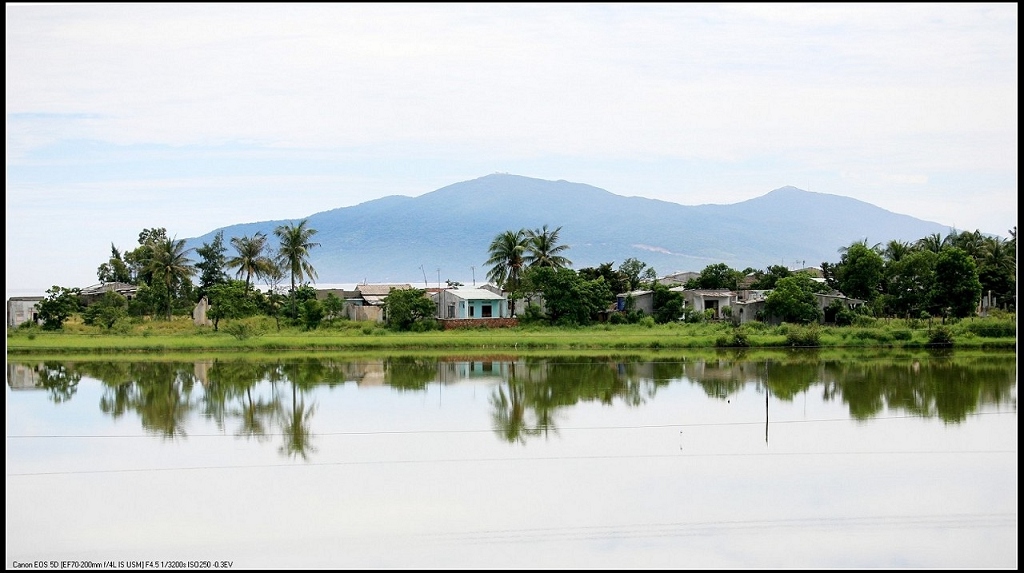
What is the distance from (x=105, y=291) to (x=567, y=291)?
18837 mm

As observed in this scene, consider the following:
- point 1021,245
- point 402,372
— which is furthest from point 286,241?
point 1021,245

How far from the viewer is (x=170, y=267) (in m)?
34.2

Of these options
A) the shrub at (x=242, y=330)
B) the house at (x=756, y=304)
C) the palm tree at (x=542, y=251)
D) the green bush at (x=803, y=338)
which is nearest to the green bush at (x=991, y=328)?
the green bush at (x=803, y=338)

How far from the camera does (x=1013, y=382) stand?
17.9 meters

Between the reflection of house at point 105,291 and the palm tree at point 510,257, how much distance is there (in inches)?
545

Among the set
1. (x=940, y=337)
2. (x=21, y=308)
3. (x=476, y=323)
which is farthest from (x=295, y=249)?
(x=940, y=337)

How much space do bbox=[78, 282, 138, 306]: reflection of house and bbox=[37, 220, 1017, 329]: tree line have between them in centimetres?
230

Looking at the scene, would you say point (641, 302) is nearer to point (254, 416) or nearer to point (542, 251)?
point (542, 251)

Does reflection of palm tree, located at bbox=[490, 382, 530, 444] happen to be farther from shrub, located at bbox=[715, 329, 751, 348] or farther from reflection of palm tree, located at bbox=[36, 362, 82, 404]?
shrub, located at bbox=[715, 329, 751, 348]

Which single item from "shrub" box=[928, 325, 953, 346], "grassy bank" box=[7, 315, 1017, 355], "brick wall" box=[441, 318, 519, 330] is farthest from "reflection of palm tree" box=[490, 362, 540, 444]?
"shrub" box=[928, 325, 953, 346]

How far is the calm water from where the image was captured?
858 centimetres

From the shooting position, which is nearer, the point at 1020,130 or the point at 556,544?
the point at 1020,130

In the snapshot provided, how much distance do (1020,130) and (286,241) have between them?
1195 inches

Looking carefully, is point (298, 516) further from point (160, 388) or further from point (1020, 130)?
point (160, 388)
